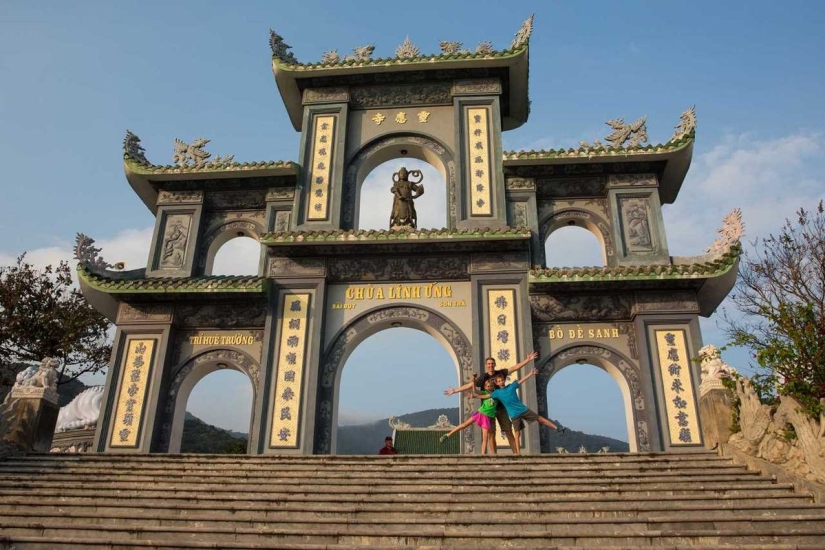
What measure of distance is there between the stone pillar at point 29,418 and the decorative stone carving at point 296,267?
16.3 feet

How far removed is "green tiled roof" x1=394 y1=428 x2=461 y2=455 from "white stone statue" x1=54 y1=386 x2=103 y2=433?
30.8 feet

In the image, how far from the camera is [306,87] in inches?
699

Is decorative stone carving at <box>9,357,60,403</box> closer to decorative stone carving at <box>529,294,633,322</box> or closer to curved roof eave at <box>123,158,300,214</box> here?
curved roof eave at <box>123,158,300,214</box>

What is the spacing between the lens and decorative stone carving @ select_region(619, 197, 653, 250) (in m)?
15.2

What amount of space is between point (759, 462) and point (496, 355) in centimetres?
575

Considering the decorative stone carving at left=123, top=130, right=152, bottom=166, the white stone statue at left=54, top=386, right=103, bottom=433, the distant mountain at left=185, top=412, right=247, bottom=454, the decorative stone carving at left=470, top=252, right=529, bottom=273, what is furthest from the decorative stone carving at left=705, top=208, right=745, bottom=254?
the distant mountain at left=185, top=412, right=247, bottom=454

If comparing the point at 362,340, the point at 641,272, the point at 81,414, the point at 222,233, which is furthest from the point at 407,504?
the point at 81,414

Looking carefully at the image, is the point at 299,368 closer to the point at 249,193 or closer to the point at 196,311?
the point at 196,311

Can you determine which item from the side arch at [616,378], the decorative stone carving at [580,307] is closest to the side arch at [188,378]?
the side arch at [616,378]

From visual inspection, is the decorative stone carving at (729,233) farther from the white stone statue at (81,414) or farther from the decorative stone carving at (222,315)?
the white stone statue at (81,414)

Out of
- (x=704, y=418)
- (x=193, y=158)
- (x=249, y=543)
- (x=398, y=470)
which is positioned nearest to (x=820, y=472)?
(x=704, y=418)

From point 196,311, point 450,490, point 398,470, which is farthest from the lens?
point 196,311

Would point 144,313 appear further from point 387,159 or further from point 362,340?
point 387,159

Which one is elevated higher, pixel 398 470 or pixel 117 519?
pixel 398 470
